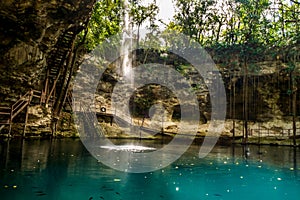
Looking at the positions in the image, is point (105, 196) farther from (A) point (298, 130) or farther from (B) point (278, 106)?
(B) point (278, 106)

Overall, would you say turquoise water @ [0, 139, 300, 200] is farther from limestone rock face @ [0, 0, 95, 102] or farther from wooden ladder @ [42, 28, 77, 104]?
wooden ladder @ [42, 28, 77, 104]

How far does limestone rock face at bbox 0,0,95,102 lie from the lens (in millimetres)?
11414

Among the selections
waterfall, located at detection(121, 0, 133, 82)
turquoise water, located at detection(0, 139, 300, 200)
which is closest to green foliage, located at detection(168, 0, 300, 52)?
waterfall, located at detection(121, 0, 133, 82)

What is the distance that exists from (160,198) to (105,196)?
39.1 inches

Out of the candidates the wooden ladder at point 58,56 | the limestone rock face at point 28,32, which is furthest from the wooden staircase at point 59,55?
the limestone rock face at point 28,32

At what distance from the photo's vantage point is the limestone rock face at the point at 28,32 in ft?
37.4

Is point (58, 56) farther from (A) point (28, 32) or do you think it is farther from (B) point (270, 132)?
(B) point (270, 132)

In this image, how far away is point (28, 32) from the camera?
1334 cm

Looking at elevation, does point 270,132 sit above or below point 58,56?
below

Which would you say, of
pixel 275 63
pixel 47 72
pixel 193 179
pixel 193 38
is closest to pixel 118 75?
pixel 193 38

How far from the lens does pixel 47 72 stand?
19.8 meters

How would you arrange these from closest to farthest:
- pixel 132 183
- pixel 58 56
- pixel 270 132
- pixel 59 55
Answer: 1. pixel 132 183
2. pixel 59 55
3. pixel 58 56
4. pixel 270 132

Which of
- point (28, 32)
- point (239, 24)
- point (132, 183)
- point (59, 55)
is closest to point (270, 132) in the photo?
point (239, 24)

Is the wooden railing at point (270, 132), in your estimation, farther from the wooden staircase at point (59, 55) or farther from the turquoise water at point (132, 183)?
the turquoise water at point (132, 183)
